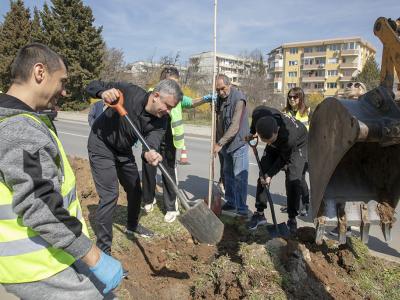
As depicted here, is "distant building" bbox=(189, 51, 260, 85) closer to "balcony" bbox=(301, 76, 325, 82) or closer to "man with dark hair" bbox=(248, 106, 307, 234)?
"man with dark hair" bbox=(248, 106, 307, 234)

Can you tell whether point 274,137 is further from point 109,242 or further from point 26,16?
point 26,16

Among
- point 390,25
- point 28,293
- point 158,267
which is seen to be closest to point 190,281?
point 158,267

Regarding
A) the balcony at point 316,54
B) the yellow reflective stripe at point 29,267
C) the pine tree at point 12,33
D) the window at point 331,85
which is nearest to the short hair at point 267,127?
the yellow reflective stripe at point 29,267

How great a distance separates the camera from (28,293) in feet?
5.50

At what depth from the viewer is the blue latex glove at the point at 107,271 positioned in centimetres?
180

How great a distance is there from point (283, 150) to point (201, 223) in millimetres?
1763

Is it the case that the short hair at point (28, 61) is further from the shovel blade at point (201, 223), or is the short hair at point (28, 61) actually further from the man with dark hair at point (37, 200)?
the shovel blade at point (201, 223)

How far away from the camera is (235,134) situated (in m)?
A: 4.81

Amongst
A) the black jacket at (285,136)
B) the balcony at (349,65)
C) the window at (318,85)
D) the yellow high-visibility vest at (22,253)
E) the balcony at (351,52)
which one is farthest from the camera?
the window at (318,85)

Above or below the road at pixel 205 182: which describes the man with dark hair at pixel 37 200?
above

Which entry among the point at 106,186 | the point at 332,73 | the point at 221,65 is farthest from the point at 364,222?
the point at 332,73

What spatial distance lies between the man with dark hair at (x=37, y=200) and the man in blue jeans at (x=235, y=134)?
3.18 m

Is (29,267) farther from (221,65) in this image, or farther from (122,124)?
(221,65)

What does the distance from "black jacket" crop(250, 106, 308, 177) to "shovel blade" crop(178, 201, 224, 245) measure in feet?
5.17
